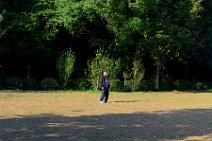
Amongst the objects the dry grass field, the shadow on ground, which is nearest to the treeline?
the dry grass field

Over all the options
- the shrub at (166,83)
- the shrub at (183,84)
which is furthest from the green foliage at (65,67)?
the shrub at (183,84)

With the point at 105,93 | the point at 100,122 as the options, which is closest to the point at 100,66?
the point at 105,93

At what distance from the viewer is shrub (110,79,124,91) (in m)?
31.0

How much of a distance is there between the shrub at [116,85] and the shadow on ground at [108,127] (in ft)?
45.6

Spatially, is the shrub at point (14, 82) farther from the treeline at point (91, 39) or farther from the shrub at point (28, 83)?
the shrub at point (28, 83)

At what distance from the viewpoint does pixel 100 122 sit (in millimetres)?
14438

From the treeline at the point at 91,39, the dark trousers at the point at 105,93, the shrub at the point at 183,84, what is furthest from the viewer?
the shrub at the point at 183,84

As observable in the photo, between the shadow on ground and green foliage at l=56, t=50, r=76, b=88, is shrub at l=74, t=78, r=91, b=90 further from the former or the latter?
the shadow on ground

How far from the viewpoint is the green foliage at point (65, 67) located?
30.6 meters

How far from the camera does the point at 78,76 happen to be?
3419 cm

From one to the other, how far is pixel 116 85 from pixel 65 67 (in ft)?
12.1

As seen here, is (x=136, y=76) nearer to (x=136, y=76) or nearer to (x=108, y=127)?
(x=136, y=76)

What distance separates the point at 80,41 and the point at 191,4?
353 inches

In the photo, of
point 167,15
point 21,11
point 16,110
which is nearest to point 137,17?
point 167,15
